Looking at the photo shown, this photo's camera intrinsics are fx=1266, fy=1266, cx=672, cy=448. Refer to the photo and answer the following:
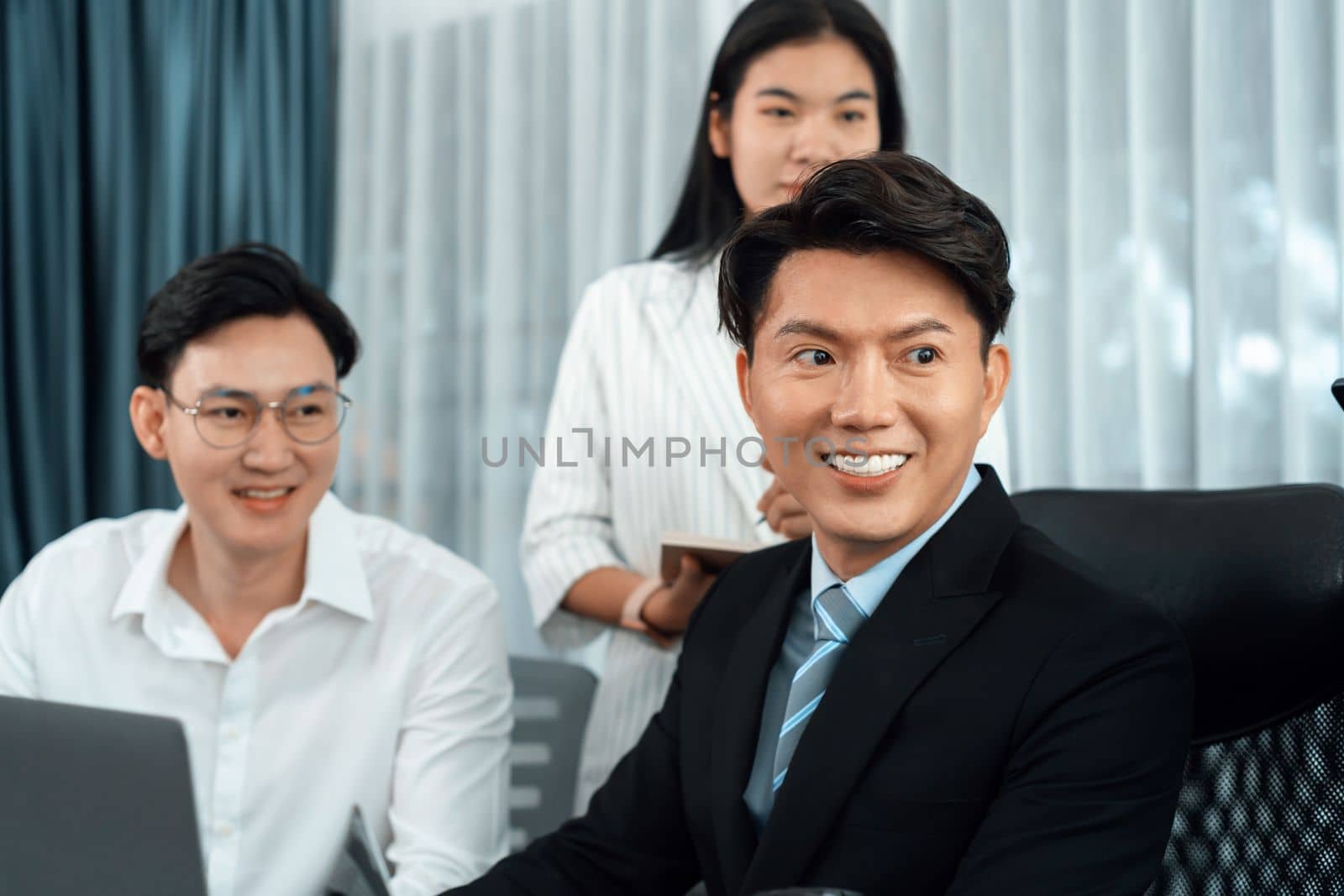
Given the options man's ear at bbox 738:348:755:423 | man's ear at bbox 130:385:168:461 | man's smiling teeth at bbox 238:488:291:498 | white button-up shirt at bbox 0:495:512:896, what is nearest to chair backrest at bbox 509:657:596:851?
white button-up shirt at bbox 0:495:512:896

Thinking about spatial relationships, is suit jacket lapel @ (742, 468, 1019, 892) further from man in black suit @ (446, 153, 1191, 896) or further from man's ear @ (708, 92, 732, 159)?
man's ear @ (708, 92, 732, 159)

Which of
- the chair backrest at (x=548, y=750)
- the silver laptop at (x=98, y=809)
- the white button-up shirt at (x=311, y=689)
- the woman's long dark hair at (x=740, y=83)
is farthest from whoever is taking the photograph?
the chair backrest at (x=548, y=750)

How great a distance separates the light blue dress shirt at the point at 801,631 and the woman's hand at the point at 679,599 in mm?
278

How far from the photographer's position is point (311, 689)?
1685 millimetres

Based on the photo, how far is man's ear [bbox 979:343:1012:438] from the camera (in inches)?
45.5

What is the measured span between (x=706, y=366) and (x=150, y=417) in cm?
76

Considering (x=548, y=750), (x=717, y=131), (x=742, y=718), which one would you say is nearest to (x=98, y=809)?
(x=742, y=718)

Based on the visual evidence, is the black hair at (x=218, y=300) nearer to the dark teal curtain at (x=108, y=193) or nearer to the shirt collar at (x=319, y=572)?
the shirt collar at (x=319, y=572)

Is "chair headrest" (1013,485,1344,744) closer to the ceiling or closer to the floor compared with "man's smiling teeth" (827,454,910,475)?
closer to the floor

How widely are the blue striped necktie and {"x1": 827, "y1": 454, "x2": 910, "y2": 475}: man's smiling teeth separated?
0.12 meters

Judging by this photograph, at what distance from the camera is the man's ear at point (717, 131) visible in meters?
1.80

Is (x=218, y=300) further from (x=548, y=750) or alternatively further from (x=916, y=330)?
(x=916, y=330)

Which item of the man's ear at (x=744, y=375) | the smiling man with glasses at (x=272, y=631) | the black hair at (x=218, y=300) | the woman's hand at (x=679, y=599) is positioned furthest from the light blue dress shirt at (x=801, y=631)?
the black hair at (x=218, y=300)

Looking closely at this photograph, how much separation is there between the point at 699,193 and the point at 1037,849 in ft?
3.79
